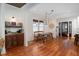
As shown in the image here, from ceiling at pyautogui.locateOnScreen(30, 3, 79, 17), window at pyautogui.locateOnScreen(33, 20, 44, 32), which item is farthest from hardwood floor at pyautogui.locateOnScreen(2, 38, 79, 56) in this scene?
window at pyautogui.locateOnScreen(33, 20, 44, 32)

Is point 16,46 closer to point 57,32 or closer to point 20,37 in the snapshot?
point 20,37

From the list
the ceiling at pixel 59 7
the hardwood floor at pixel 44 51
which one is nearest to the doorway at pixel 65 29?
the ceiling at pixel 59 7

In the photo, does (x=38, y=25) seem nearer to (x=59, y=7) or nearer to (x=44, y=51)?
(x=59, y=7)

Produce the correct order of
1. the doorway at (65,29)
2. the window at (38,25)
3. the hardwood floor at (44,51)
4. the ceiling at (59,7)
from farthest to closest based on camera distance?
the window at (38,25) < the doorway at (65,29) < the ceiling at (59,7) < the hardwood floor at (44,51)

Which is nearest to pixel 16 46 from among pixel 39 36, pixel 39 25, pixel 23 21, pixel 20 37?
pixel 20 37

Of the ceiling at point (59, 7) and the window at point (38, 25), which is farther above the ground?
the ceiling at point (59, 7)

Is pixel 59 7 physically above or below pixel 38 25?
above

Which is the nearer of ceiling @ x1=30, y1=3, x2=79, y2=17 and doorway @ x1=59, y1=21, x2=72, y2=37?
ceiling @ x1=30, y1=3, x2=79, y2=17

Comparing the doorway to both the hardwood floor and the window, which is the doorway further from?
the hardwood floor

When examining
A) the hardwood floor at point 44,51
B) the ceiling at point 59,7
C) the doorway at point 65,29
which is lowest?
the hardwood floor at point 44,51

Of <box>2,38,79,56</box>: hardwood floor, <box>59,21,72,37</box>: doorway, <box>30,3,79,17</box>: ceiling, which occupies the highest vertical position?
<box>30,3,79,17</box>: ceiling

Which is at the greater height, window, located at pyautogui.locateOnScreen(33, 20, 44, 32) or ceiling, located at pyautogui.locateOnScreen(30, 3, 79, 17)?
ceiling, located at pyautogui.locateOnScreen(30, 3, 79, 17)

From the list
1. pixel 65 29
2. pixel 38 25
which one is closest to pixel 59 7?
pixel 65 29

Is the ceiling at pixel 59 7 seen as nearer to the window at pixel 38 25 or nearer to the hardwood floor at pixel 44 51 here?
the window at pixel 38 25
